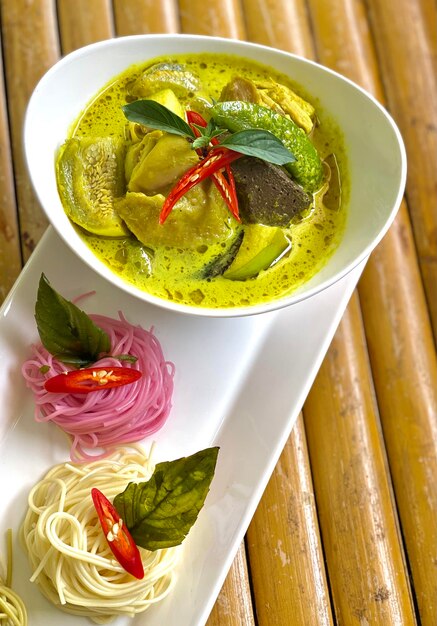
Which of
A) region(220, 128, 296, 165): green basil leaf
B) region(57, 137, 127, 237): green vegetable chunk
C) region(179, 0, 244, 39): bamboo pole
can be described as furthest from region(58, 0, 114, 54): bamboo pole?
region(220, 128, 296, 165): green basil leaf

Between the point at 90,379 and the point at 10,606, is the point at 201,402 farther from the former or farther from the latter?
the point at 10,606

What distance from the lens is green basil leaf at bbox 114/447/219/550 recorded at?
9.55ft

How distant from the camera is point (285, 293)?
10.5 feet

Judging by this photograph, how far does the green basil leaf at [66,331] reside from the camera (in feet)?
9.91

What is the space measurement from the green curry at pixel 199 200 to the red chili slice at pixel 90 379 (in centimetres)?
36

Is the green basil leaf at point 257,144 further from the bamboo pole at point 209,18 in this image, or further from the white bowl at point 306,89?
the bamboo pole at point 209,18

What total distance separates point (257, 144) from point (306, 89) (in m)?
0.71

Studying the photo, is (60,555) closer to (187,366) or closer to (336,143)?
(187,366)

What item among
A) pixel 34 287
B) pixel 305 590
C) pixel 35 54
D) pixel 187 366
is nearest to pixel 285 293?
pixel 187 366

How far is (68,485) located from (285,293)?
118 cm

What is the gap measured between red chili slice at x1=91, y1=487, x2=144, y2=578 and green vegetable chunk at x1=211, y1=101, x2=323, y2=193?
5.06 ft

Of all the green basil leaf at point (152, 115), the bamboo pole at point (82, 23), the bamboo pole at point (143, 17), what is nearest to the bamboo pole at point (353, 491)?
the green basil leaf at point (152, 115)

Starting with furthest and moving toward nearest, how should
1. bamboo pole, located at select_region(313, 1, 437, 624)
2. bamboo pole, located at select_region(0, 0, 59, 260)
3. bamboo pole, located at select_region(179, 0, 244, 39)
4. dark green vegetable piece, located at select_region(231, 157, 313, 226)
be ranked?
bamboo pole, located at select_region(179, 0, 244, 39)
bamboo pole, located at select_region(0, 0, 59, 260)
bamboo pole, located at select_region(313, 1, 437, 624)
dark green vegetable piece, located at select_region(231, 157, 313, 226)

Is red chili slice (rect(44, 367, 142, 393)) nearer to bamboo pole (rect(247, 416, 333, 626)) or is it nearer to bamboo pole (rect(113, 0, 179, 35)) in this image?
bamboo pole (rect(247, 416, 333, 626))
